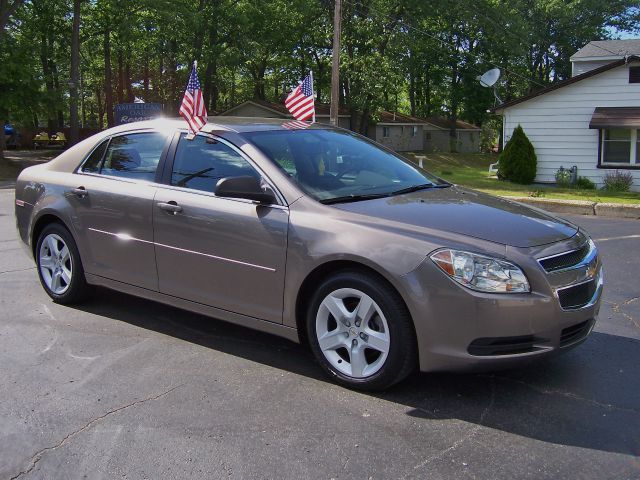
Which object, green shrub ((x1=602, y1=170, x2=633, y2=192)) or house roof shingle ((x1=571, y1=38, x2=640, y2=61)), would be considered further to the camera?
house roof shingle ((x1=571, y1=38, x2=640, y2=61))

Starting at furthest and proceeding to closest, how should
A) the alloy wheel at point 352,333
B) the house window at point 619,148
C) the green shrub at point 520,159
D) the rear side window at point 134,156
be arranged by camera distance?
the green shrub at point 520,159
the house window at point 619,148
the rear side window at point 134,156
the alloy wheel at point 352,333

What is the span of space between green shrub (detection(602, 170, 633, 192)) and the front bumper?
1774cm

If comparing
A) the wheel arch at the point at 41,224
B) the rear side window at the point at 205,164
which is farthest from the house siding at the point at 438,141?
the rear side window at the point at 205,164

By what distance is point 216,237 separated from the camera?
410 cm

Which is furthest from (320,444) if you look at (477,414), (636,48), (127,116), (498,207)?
(636,48)

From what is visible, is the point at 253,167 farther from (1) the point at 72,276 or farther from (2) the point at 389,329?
(1) the point at 72,276

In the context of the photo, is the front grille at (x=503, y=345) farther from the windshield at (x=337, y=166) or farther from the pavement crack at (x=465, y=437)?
the windshield at (x=337, y=166)

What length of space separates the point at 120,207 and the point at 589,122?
1916 centimetres

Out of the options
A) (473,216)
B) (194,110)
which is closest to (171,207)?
(194,110)

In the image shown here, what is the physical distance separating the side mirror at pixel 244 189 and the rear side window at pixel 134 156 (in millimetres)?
993

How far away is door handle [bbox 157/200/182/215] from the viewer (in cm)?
432

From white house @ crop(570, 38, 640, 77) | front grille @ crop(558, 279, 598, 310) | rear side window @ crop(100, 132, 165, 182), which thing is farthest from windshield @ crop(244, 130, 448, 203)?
white house @ crop(570, 38, 640, 77)

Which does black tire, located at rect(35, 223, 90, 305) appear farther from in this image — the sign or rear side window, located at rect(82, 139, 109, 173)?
the sign

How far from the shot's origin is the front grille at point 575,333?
11.2 ft
